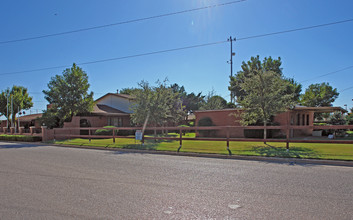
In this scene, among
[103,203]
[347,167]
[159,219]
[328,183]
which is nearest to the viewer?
[159,219]

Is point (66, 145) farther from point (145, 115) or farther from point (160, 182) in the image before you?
point (160, 182)

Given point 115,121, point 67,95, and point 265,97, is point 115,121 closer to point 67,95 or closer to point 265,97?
point 67,95

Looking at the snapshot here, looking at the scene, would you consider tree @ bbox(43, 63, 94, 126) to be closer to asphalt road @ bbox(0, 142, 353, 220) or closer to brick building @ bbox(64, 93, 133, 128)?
brick building @ bbox(64, 93, 133, 128)

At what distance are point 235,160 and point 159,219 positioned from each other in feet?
21.8

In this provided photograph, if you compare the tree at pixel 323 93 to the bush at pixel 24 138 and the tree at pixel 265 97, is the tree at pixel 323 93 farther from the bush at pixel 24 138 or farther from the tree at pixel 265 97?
the bush at pixel 24 138

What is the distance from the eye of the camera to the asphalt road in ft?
13.9

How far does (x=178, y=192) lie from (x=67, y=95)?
24426 mm

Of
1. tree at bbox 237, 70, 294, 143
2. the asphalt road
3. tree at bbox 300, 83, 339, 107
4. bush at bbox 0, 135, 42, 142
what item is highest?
tree at bbox 300, 83, 339, 107

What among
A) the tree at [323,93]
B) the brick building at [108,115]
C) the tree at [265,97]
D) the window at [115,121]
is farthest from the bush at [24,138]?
the tree at [323,93]

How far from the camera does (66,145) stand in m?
17.6

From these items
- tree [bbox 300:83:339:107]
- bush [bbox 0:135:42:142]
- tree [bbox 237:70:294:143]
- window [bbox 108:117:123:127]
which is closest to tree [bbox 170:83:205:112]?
tree [bbox 300:83:339:107]

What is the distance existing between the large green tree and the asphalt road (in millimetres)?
36315

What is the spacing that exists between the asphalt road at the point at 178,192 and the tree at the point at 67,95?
19.5 metres

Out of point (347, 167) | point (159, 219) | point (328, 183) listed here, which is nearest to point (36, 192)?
point (159, 219)
